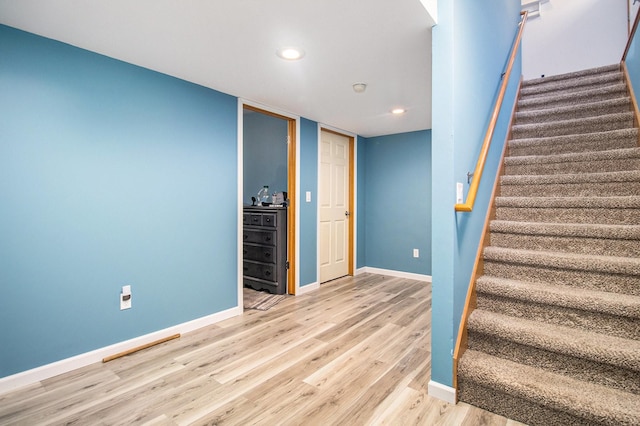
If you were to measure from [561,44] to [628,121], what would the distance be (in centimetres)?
244

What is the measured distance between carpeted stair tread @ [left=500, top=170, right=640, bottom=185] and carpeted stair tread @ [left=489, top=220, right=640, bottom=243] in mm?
456

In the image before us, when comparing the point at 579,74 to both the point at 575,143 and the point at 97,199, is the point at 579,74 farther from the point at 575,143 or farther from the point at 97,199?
the point at 97,199

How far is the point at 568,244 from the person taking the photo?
2.09 metres

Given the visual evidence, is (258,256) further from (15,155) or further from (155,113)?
(15,155)

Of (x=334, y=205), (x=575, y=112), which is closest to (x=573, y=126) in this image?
(x=575, y=112)

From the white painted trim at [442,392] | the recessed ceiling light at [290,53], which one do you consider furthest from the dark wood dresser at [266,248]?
the white painted trim at [442,392]

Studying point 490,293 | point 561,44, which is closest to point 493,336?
point 490,293

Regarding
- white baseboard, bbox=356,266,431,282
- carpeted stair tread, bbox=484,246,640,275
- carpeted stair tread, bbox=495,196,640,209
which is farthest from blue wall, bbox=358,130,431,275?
carpeted stair tread, bbox=484,246,640,275

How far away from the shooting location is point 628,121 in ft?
8.61

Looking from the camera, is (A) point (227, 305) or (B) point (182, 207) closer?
(B) point (182, 207)

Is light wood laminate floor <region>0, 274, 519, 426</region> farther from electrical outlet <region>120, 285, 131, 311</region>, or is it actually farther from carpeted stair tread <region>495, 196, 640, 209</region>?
carpeted stair tread <region>495, 196, 640, 209</region>

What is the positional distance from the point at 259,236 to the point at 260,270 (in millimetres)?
424

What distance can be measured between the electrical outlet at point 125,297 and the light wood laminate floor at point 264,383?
36cm

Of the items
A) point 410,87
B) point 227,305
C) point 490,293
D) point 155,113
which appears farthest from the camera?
point 227,305
